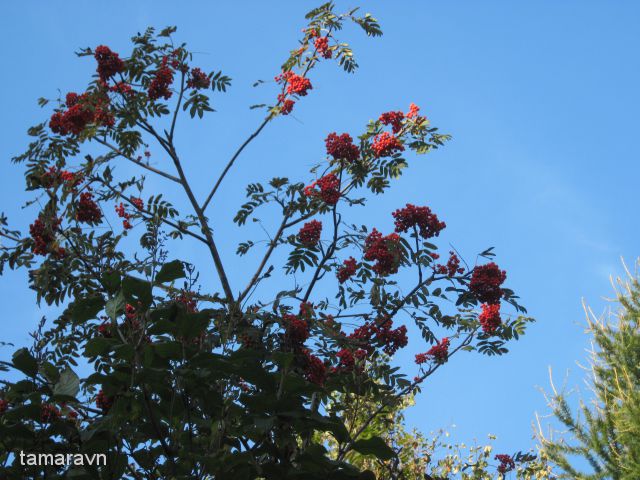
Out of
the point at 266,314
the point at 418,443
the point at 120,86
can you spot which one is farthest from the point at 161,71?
the point at 418,443

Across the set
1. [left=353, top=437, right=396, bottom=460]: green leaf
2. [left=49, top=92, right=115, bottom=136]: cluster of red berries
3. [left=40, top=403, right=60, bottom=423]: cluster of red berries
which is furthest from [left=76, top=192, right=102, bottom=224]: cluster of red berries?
[left=353, top=437, right=396, bottom=460]: green leaf

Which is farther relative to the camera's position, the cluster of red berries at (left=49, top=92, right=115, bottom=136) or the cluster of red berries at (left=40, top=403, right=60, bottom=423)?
the cluster of red berries at (left=49, top=92, right=115, bottom=136)

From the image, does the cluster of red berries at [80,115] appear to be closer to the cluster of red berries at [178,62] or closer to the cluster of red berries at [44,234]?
the cluster of red berries at [178,62]

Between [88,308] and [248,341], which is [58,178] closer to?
[248,341]

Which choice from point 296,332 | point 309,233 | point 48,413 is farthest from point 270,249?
point 48,413

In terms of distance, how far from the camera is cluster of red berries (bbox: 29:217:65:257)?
6.39 m

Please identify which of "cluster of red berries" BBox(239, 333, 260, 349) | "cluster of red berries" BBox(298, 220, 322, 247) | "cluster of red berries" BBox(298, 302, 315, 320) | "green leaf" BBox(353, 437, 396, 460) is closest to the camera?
"green leaf" BBox(353, 437, 396, 460)

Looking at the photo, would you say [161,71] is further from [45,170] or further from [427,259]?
[427,259]

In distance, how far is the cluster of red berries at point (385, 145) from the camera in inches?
300

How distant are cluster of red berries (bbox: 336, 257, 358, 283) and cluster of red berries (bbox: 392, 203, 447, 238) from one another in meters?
0.52

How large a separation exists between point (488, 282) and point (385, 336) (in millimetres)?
1076

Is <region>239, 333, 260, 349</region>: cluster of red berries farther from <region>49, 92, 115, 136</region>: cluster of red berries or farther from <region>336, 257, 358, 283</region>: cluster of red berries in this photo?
<region>49, 92, 115, 136</region>: cluster of red berries

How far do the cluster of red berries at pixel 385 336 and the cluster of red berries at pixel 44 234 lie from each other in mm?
2599

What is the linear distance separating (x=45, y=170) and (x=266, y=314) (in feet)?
10.6
